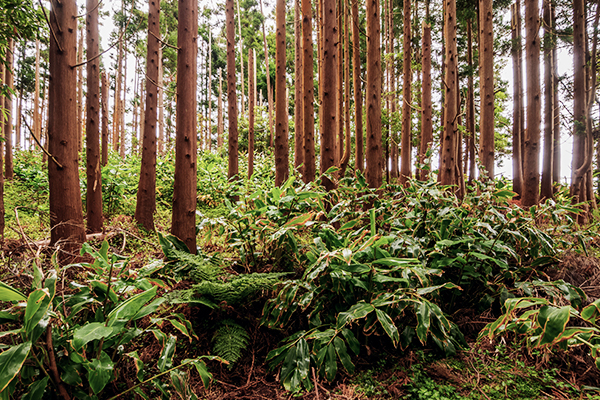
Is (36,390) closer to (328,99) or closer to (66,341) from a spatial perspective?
(66,341)

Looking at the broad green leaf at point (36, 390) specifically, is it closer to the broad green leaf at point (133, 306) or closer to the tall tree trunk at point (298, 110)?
the broad green leaf at point (133, 306)

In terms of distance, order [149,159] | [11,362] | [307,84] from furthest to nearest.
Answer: [307,84] < [149,159] < [11,362]

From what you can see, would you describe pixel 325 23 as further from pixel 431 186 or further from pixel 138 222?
pixel 138 222

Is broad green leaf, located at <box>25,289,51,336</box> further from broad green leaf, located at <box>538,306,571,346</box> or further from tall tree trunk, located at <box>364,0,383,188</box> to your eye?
tall tree trunk, located at <box>364,0,383,188</box>

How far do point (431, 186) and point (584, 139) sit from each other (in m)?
5.76

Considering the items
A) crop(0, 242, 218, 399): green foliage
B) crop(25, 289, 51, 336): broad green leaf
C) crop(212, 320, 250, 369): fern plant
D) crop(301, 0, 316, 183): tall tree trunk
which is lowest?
crop(212, 320, 250, 369): fern plant

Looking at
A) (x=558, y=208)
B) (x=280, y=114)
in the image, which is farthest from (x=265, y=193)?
(x=280, y=114)

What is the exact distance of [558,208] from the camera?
2656 millimetres

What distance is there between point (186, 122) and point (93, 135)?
10.5 feet

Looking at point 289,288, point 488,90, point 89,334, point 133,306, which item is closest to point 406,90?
point 488,90

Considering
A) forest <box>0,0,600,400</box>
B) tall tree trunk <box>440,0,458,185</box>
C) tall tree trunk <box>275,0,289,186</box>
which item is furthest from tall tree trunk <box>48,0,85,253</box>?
tall tree trunk <box>440,0,458,185</box>

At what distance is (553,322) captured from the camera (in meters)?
1.29

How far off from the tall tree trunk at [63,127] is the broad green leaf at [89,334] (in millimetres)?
1884

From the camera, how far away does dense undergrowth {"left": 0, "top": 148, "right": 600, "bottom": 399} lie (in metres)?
1.39
